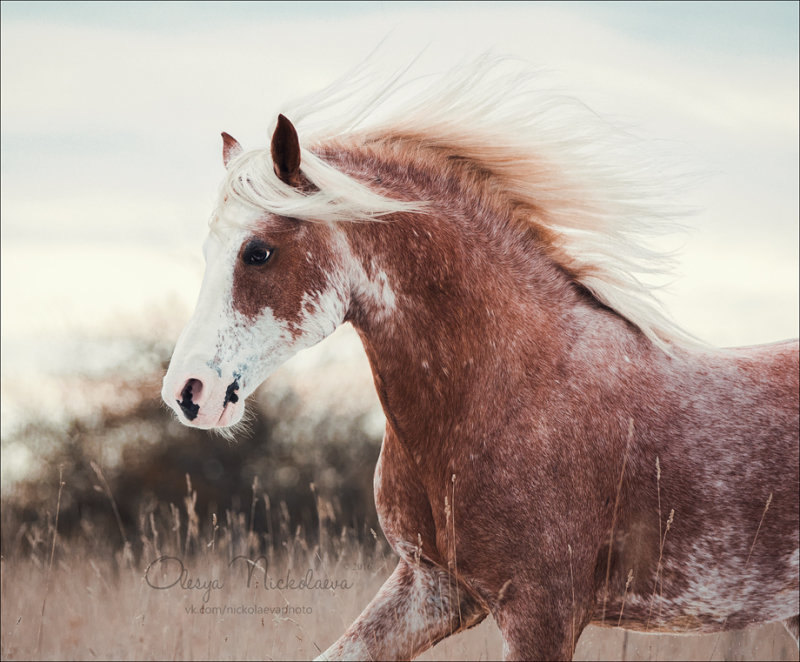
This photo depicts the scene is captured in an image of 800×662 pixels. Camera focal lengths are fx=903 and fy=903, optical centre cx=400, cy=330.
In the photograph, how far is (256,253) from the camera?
3.01 metres

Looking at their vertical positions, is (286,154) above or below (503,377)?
above

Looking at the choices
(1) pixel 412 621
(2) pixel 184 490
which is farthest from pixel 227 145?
(2) pixel 184 490

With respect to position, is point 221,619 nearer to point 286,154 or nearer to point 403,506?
point 403,506

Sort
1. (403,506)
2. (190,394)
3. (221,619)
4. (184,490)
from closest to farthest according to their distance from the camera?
(190,394) < (403,506) < (221,619) < (184,490)

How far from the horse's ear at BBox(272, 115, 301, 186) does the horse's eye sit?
0.80ft

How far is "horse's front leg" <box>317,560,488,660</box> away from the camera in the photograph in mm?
3365

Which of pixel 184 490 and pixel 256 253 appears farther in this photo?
pixel 184 490

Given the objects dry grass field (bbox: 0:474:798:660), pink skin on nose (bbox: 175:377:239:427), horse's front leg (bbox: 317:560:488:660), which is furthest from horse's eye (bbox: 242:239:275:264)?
dry grass field (bbox: 0:474:798:660)

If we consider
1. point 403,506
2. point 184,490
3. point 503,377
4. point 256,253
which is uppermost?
point 256,253

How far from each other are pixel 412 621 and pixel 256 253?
1.50m

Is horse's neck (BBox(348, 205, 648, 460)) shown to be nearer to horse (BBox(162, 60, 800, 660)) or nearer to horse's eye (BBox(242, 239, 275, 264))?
horse (BBox(162, 60, 800, 660))

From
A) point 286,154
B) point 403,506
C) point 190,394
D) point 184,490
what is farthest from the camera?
point 184,490

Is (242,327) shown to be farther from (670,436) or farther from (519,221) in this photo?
(670,436)

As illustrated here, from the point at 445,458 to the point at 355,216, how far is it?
2.91 feet
